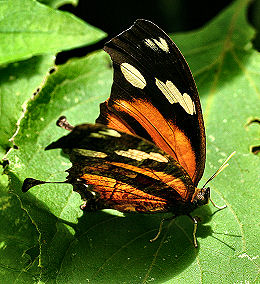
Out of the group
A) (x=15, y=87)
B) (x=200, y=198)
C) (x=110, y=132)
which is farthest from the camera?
(x=15, y=87)

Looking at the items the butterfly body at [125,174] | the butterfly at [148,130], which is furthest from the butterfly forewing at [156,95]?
the butterfly body at [125,174]

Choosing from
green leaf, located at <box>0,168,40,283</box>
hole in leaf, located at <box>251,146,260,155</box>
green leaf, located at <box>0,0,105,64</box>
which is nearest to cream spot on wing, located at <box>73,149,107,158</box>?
green leaf, located at <box>0,168,40,283</box>

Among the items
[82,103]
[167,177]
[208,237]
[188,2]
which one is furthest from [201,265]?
[188,2]

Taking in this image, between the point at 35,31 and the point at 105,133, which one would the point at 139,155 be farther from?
the point at 35,31

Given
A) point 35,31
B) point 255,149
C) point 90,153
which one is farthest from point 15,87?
point 255,149

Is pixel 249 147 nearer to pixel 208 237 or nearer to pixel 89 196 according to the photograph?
pixel 208 237

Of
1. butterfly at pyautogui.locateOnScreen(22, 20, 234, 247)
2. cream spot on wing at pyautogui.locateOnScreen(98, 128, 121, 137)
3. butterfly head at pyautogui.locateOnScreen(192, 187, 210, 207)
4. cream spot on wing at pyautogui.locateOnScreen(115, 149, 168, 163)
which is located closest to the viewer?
cream spot on wing at pyautogui.locateOnScreen(98, 128, 121, 137)

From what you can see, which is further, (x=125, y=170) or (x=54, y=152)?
(x=54, y=152)

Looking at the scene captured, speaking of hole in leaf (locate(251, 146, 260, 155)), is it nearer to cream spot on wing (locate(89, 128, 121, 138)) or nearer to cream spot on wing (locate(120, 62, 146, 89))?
cream spot on wing (locate(120, 62, 146, 89))
